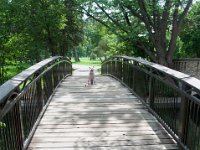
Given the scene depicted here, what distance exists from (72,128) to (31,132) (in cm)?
67

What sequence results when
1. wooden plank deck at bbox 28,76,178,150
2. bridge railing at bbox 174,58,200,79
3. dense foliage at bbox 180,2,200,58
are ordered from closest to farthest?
wooden plank deck at bbox 28,76,178,150, bridge railing at bbox 174,58,200,79, dense foliage at bbox 180,2,200,58

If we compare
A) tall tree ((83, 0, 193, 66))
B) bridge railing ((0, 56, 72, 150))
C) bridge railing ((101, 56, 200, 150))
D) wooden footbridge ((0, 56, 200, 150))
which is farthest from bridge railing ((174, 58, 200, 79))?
bridge railing ((0, 56, 72, 150))

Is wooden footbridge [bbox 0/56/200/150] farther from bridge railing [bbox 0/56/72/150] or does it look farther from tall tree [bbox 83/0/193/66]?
tall tree [bbox 83/0/193/66]

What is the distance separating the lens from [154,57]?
43.4ft

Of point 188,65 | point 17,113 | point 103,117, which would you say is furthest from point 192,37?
point 17,113

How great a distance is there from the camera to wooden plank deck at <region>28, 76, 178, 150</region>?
3.69 metres

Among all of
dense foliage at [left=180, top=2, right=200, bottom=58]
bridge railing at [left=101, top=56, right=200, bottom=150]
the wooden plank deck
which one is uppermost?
dense foliage at [left=180, top=2, right=200, bottom=58]

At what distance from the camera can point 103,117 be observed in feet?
15.7

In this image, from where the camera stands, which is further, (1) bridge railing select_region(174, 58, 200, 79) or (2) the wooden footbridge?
(1) bridge railing select_region(174, 58, 200, 79)

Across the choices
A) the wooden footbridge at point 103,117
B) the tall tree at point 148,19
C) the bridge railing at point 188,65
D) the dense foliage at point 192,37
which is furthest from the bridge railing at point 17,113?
the dense foliage at point 192,37

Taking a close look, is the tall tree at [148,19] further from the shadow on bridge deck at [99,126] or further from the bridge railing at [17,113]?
the bridge railing at [17,113]

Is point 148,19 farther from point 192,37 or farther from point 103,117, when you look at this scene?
point 103,117

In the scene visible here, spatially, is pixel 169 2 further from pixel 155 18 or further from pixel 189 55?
pixel 189 55

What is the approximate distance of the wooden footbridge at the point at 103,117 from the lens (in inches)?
122
